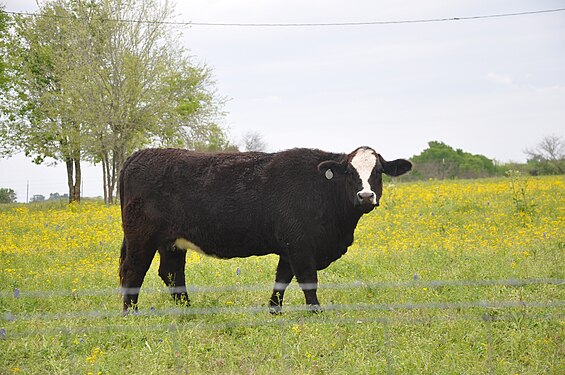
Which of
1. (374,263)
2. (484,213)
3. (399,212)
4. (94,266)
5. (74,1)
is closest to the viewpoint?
(374,263)

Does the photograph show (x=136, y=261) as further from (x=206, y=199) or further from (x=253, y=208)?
(x=253, y=208)

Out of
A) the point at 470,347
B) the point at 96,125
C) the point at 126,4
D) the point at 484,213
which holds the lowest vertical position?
the point at 470,347

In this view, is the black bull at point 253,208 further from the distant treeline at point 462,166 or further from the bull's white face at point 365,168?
the distant treeline at point 462,166

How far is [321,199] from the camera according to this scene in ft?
25.9

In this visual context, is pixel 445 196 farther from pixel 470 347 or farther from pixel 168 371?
pixel 168 371

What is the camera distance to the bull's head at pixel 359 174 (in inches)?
293

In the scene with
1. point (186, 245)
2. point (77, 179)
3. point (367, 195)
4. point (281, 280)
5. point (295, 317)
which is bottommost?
point (295, 317)

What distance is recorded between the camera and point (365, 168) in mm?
7625

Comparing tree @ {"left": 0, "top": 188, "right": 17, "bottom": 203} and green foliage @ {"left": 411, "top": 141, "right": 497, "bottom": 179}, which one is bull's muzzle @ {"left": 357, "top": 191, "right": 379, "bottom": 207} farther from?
tree @ {"left": 0, "top": 188, "right": 17, "bottom": 203}

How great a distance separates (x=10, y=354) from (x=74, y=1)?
28.5 m

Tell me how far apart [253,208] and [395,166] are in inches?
75.0

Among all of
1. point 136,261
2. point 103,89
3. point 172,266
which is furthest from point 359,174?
point 103,89

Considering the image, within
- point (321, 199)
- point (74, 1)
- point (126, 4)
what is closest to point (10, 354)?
point (321, 199)

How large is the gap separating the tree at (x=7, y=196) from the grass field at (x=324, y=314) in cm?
2634
